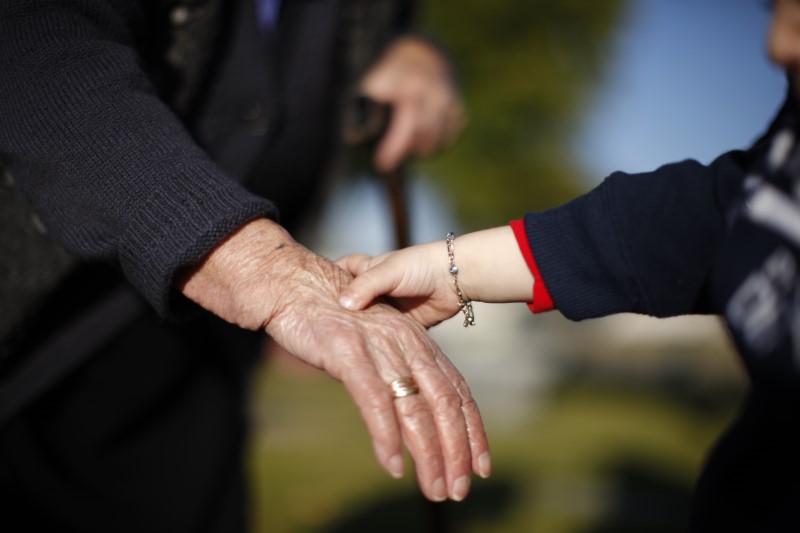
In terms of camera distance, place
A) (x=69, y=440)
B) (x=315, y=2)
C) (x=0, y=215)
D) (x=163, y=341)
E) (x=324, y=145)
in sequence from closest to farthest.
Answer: (x=0, y=215), (x=69, y=440), (x=163, y=341), (x=315, y=2), (x=324, y=145)

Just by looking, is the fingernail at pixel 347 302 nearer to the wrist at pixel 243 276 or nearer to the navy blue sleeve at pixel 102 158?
the wrist at pixel 243 276

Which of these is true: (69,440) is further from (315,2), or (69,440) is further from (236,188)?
(315,2)

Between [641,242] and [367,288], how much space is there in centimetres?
55

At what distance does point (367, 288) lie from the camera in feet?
4.43

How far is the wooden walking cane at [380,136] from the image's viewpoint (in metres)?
2.92

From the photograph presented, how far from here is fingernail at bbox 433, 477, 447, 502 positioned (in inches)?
46.3

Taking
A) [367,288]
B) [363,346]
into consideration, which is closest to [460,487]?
[363,346]

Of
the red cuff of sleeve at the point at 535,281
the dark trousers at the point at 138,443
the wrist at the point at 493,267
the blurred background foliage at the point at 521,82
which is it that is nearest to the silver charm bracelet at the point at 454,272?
the wrist at the point at 493,267

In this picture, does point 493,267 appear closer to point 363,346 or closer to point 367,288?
point 367,288

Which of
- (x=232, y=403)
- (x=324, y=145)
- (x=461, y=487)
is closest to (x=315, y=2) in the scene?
(x=324, y=145)

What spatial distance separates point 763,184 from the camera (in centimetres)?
123

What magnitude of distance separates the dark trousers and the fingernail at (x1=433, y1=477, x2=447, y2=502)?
1.22 meters

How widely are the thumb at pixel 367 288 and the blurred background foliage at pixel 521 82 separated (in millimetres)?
12742

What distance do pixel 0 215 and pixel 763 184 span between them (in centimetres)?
158
